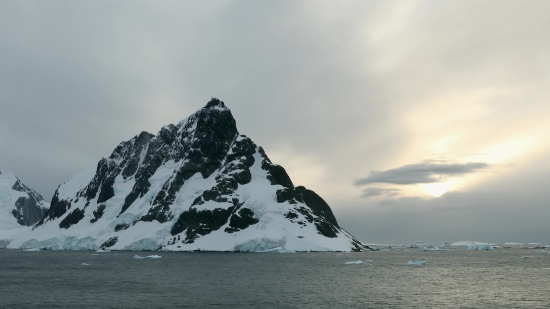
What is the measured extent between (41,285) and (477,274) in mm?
99337

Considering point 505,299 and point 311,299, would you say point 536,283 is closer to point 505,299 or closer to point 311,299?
point 505,299

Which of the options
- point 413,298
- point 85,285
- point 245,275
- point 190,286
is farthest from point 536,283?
point 85,285

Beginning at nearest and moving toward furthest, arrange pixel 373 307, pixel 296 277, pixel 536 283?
→ pixel 373 307 < pixel 536 283 < pixel 296 277

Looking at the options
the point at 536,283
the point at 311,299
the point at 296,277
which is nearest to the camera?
the point at 311,299

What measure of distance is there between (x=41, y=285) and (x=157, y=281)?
21.6m

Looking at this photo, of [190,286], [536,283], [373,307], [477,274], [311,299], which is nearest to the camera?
[373,307]

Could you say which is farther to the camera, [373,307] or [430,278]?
[430,278]

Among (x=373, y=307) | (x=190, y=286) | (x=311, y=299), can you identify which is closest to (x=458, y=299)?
(x=373, y=307)

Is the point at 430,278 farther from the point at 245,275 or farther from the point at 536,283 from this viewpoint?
the point at 245,275

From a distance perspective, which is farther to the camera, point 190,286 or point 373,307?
point 190,286

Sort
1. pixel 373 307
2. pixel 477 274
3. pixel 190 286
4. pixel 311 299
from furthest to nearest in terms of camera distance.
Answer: pixel 477 274
pixel 190 286
pixel 311 299
pixel 373 307

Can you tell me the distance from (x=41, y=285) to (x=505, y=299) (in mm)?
82053

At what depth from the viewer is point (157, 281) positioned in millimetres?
97938

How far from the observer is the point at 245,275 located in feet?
362
